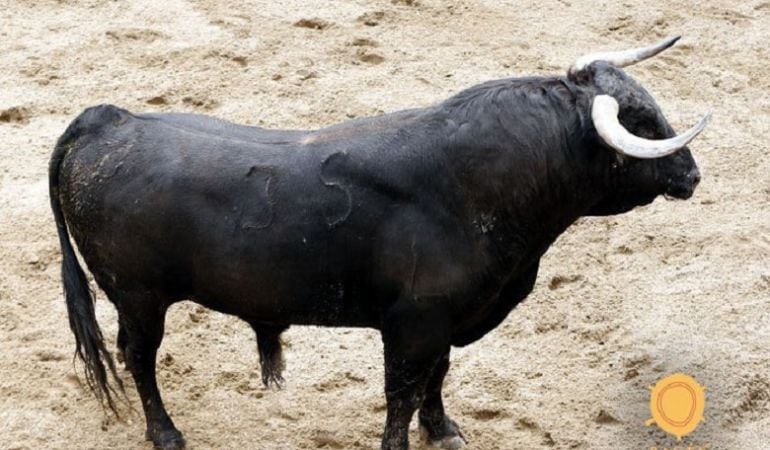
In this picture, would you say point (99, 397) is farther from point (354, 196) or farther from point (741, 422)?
point (741, 422)

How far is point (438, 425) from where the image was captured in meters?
6.09

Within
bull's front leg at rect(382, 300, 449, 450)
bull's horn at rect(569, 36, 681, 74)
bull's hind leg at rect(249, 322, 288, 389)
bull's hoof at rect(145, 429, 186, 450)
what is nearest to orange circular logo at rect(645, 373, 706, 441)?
bull's front leg at rect(382, 300, 449, 450)

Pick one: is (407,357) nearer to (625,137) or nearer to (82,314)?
(625,137)

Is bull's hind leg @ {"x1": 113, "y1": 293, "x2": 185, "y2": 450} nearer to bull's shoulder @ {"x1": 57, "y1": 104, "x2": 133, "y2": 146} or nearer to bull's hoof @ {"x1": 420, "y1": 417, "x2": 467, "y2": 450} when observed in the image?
bull's shoulder @ {"x1": 57, "y1": 104, "x2": 133, "y2": 146}

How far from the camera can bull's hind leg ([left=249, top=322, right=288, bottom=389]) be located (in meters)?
5.98

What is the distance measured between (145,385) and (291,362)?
890 millimetres

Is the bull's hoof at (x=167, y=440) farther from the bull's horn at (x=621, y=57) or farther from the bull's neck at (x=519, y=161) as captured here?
the bull's horn at (x=621, y=57)

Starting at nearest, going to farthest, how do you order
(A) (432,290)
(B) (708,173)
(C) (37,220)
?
(A) (432,290)
(C) (37,220)
(B) (708,173)

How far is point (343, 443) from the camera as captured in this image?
20.0ft

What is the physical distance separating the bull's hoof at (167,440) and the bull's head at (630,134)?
6.71 feet

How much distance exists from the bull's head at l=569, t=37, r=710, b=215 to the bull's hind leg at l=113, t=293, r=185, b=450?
1.83 metres

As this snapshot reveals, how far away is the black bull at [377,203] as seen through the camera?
5328 mm

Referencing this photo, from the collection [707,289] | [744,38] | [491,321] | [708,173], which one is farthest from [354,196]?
[744,38]

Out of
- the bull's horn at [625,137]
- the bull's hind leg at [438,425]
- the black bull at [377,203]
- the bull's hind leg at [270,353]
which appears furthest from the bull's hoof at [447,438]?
Result: the bull's horn at [625,137]
